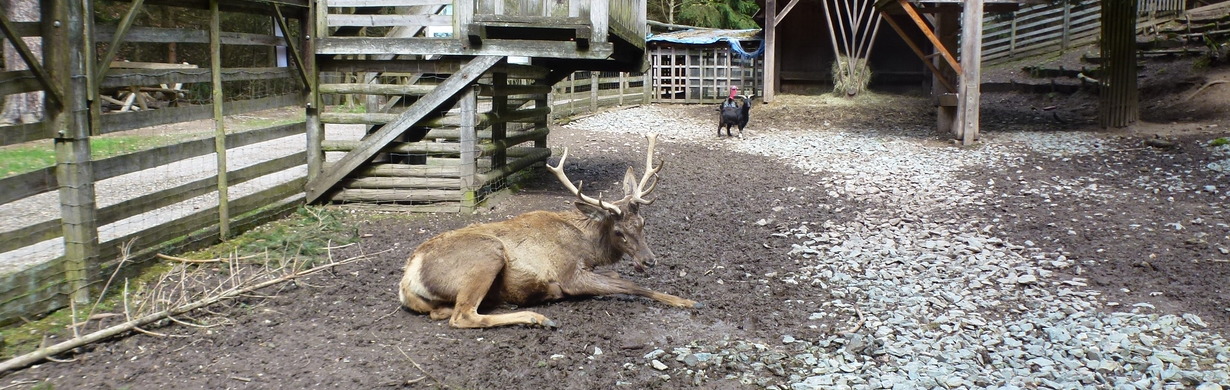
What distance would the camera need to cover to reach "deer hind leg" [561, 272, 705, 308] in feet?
21.9

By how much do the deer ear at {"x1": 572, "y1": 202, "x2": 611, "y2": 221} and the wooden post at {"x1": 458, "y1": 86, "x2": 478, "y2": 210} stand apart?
3.40 metres

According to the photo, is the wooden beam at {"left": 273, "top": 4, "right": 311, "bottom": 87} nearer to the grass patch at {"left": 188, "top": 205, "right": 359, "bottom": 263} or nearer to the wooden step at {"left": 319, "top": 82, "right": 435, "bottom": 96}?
the wooden step at {"left": 319, "top": 82, "right": 435, "bottom": 96}

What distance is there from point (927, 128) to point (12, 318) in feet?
50.0

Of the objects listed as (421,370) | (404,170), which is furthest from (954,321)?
(404,170)

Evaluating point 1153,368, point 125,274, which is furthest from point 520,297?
point 1153,368

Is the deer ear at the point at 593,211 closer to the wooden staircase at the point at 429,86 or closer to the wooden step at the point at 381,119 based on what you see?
the wooden staircase at the point at 429,86

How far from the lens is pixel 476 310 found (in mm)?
6074

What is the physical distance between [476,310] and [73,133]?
295cm

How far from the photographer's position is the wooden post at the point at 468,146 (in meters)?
9.88

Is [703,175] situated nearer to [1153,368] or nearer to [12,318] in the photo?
[1153,368]

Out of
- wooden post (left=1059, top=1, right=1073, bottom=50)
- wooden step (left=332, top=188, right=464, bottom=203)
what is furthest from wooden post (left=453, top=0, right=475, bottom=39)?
wooden post (left=1059, top=1, right=1073, bottom=50)

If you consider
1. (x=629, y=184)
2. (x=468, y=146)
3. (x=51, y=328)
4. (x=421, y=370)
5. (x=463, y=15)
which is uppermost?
(x=463, y=15)

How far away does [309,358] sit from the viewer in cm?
540

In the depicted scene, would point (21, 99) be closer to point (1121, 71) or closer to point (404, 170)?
point (404, 170)
